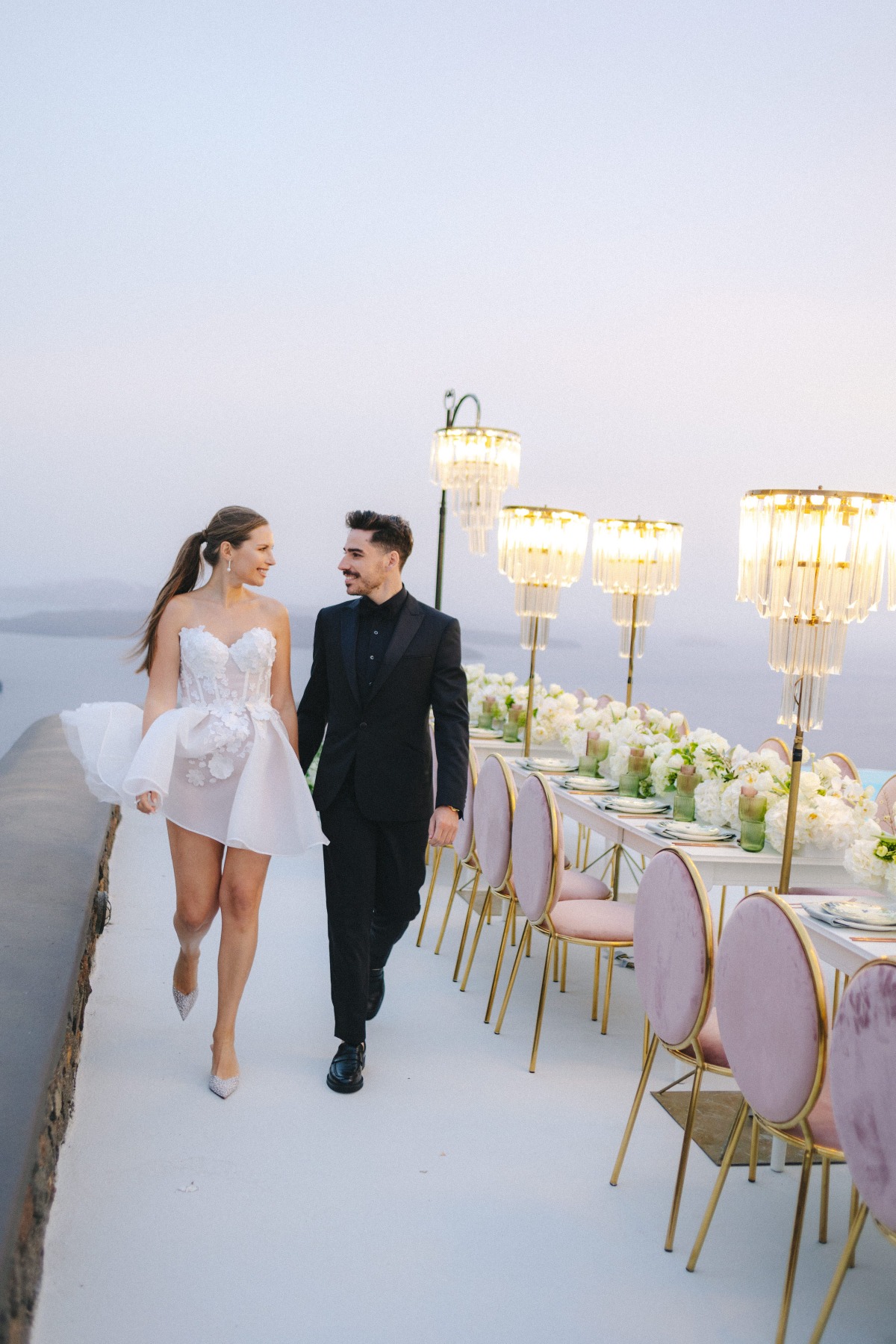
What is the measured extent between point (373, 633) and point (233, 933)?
95cm

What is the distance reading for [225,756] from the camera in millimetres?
3127

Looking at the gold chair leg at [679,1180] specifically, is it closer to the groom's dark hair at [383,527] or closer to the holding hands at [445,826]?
the holding hands at [445,826]

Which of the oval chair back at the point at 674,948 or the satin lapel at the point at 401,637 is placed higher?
the satin lapel at the point at 401,637

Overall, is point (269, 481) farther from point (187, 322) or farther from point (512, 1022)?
point (512, 1022)

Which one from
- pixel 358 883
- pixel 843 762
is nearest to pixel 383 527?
pixel 358 883

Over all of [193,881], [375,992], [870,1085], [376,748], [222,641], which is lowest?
[375,992]

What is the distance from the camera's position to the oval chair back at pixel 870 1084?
1754mm

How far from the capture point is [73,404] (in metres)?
10.6

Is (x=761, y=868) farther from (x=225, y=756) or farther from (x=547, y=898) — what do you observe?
(x=225, y=756)

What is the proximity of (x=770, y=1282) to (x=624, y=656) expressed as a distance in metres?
4.38

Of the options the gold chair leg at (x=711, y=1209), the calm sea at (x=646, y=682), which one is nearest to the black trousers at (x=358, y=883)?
the gold chair leg at (x=711, y=1209)

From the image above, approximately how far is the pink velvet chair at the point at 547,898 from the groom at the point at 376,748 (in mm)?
407

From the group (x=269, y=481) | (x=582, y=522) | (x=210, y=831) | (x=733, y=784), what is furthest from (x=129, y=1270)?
(x=269, y=481)

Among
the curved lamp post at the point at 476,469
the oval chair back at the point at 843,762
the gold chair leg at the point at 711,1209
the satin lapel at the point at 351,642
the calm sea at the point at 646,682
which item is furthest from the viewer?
the calm sea at the point at 646,682
